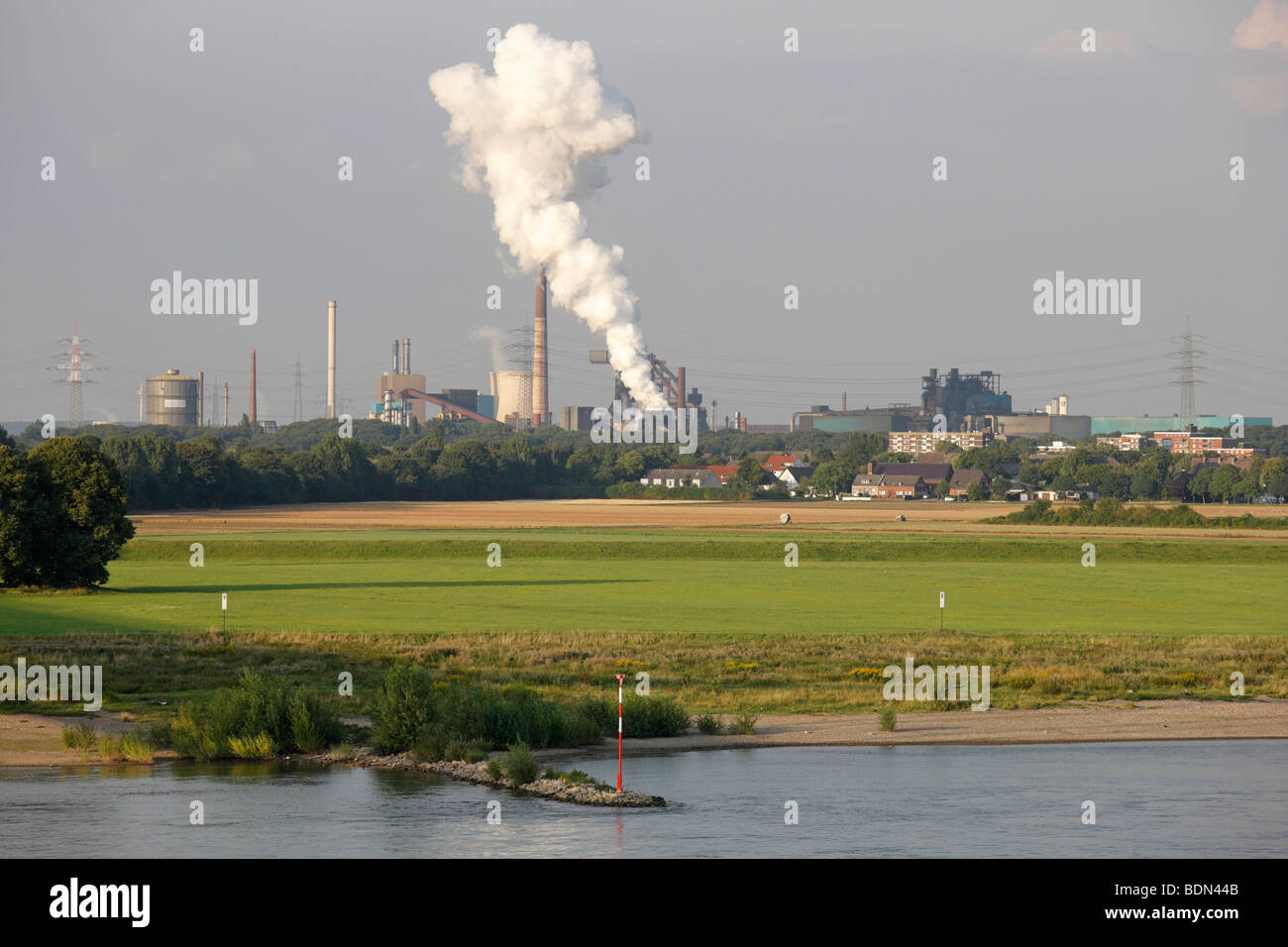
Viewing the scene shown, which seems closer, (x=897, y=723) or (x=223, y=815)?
(x=223, y=815)

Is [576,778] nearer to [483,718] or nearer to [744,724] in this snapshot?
[483,718]

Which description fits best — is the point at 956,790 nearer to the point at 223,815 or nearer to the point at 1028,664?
the point at 223,815

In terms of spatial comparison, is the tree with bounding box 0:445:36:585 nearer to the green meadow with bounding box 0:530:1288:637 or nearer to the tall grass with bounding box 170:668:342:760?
the green meadow with bounding box 0:530:1288:637

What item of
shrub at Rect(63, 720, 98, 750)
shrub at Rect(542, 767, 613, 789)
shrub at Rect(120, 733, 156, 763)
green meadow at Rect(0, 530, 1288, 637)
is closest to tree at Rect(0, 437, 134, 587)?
green meadow at Rect(0, 530, 1288, 637)

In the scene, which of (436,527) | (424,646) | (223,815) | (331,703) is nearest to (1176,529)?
(436,527)

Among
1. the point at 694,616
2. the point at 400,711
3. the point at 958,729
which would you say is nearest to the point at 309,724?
the point at 400,711
